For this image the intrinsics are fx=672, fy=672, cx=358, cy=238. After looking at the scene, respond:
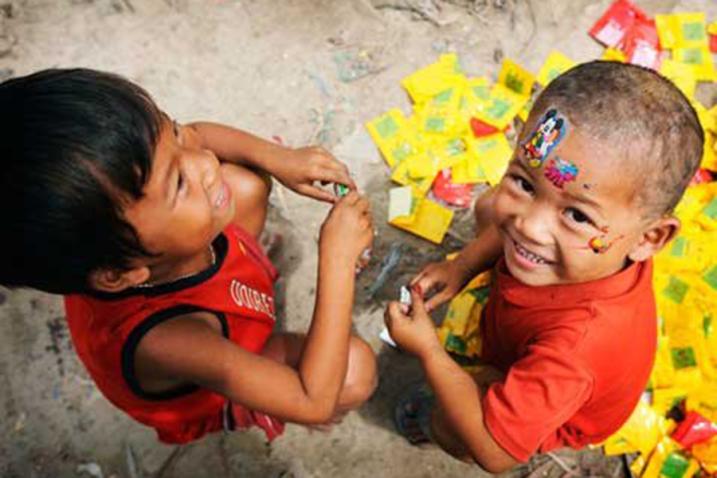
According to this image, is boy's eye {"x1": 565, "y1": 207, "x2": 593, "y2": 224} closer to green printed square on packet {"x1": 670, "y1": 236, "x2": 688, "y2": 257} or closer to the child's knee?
the child's knee

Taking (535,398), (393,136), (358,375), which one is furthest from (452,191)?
(535,398)

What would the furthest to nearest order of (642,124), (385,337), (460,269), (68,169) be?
1. (385,337)
2. (460,269)
3. (642,124)
4. (68,169)

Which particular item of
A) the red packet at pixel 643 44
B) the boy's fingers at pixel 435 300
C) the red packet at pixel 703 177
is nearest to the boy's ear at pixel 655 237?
the boy's fingers at pixel 435 300

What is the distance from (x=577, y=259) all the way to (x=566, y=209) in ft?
0.39

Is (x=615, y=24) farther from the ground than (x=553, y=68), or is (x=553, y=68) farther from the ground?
(x=615, y=24)

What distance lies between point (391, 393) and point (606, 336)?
37.0 inches

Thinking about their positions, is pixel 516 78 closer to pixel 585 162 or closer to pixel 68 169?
pixel 585 162

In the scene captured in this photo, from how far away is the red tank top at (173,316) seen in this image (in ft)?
4.84

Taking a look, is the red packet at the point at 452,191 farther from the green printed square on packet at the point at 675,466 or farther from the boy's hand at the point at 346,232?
the green printed square on packet at the point at 675,466

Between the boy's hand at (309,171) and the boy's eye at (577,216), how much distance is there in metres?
0.60

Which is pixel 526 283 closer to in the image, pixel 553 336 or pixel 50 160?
pixel 553 336

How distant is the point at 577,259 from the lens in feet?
4.65

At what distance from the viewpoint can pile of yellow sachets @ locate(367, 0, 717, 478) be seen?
2.07 m

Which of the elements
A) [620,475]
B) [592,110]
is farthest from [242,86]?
[620,475]
